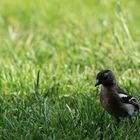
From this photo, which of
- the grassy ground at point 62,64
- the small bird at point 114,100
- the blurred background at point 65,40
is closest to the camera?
the grassy ground at point 62,64

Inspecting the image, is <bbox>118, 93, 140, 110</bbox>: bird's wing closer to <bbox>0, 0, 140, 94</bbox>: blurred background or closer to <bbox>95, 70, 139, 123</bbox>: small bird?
<bbox>95, 70, 139, 123</bbox>: small bird

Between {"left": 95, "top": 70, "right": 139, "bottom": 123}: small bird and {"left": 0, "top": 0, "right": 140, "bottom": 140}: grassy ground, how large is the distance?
0.08 meters

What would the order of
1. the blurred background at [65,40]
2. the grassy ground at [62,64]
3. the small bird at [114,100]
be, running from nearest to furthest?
the grassy ground at [62,64] → the small bird at [114,100] → the blurred background at [65,40]

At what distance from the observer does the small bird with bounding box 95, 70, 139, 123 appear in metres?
5.64

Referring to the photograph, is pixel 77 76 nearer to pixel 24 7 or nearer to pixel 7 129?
pixel 7 129

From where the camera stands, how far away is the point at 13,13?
10633mm

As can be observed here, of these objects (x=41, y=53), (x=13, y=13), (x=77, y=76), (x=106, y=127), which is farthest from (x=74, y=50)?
(x=106, y=127)

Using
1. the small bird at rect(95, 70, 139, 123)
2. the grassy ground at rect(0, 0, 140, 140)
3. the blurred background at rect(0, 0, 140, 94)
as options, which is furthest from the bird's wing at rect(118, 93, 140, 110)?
the blurred background at rect(0, 0, 140, 94)

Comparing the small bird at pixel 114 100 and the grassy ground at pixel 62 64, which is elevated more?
the small bird at pixel 114 100

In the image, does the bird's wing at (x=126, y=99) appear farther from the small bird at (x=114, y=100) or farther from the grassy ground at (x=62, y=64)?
the grassy ground at (x=62, y=64)

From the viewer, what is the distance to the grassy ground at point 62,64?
5.50 m

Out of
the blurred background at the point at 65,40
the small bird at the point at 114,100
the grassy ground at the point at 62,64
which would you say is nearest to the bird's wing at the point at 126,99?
the small bird at the point at 114,100

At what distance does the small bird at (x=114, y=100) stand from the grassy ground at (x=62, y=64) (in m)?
0.08

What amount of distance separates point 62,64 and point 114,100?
2.20 meters
